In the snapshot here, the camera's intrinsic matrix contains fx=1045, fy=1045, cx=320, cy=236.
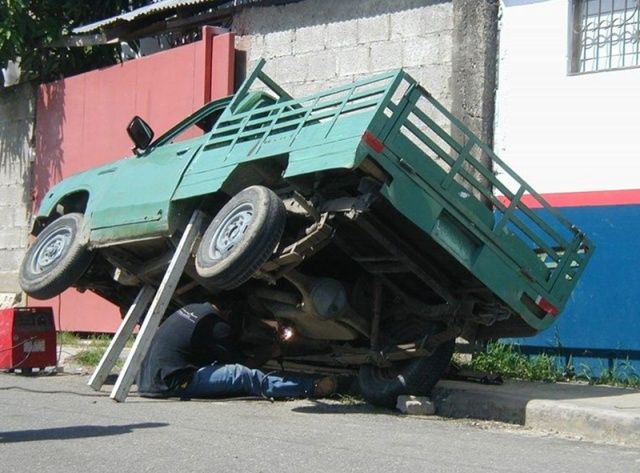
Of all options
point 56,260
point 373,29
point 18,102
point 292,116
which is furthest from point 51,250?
point 18,102

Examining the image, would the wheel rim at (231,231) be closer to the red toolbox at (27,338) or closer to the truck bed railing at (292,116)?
the truck bed railing at (292,116)

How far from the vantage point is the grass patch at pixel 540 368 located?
901 cm

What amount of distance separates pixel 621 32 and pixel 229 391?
188 inches

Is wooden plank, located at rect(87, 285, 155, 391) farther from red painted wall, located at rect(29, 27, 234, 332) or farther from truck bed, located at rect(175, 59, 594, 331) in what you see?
red painted wall, located at rect(29, 27, 234, 332)

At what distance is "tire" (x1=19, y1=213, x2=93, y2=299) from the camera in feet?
29.6

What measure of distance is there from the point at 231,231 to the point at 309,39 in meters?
4.60

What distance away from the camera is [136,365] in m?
8.02

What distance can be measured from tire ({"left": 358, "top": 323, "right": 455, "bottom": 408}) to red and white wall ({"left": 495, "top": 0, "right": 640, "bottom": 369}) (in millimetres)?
1767

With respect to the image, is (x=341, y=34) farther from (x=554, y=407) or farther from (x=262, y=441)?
(x=262, y=441)

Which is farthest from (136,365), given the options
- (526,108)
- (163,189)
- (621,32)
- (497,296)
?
(621,32)

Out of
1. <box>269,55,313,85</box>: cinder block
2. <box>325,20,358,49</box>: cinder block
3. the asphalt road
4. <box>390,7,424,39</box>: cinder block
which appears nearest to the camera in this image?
the asphalt road

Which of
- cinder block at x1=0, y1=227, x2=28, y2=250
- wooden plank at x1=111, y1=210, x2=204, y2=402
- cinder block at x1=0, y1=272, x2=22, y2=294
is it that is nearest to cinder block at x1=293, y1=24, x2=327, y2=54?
wooden plank at x1=111, y1=210, x2=204, y2=402

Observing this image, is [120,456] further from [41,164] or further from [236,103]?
[41,164]

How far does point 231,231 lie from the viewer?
7680 mm
